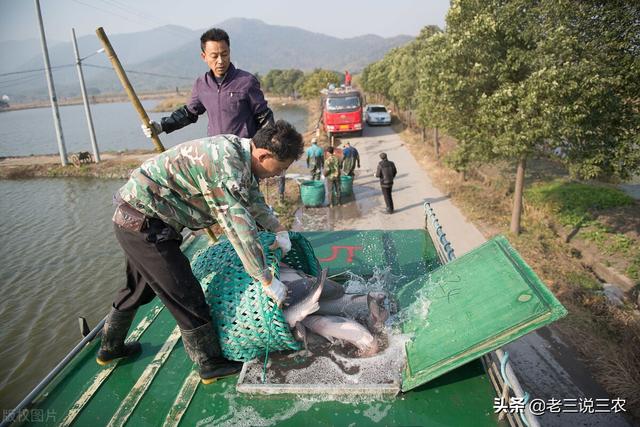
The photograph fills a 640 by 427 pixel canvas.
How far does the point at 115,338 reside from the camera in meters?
2.98

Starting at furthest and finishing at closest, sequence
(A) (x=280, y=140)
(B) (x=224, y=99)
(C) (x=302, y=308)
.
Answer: (B) (x=224, y=99) < (C) (x=302, y=308) < (A) (x=280, y=140)

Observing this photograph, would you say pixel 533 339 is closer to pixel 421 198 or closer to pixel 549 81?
pixel 549 81

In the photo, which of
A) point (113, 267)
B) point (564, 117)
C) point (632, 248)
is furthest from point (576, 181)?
point (113, 267)

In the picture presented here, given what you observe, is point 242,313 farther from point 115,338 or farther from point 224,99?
point 224,99

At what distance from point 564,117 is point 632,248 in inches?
121

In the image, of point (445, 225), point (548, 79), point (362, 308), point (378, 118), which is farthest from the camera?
point (378, 118)

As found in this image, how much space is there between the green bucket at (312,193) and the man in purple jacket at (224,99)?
584 centimetres

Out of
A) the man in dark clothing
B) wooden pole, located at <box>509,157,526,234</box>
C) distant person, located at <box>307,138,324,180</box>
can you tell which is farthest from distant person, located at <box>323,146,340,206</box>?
wooden pole, located at <box>509,157,526,234</box>

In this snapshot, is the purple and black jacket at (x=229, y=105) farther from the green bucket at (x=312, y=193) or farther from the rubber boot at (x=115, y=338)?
the green bucket at (x=312, y=193)

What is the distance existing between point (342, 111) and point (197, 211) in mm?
17280

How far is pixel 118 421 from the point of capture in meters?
2.46

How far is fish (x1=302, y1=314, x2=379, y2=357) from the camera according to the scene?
2.82m

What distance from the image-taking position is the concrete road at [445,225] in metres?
4.50

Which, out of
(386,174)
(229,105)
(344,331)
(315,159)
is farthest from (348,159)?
(344,331)
